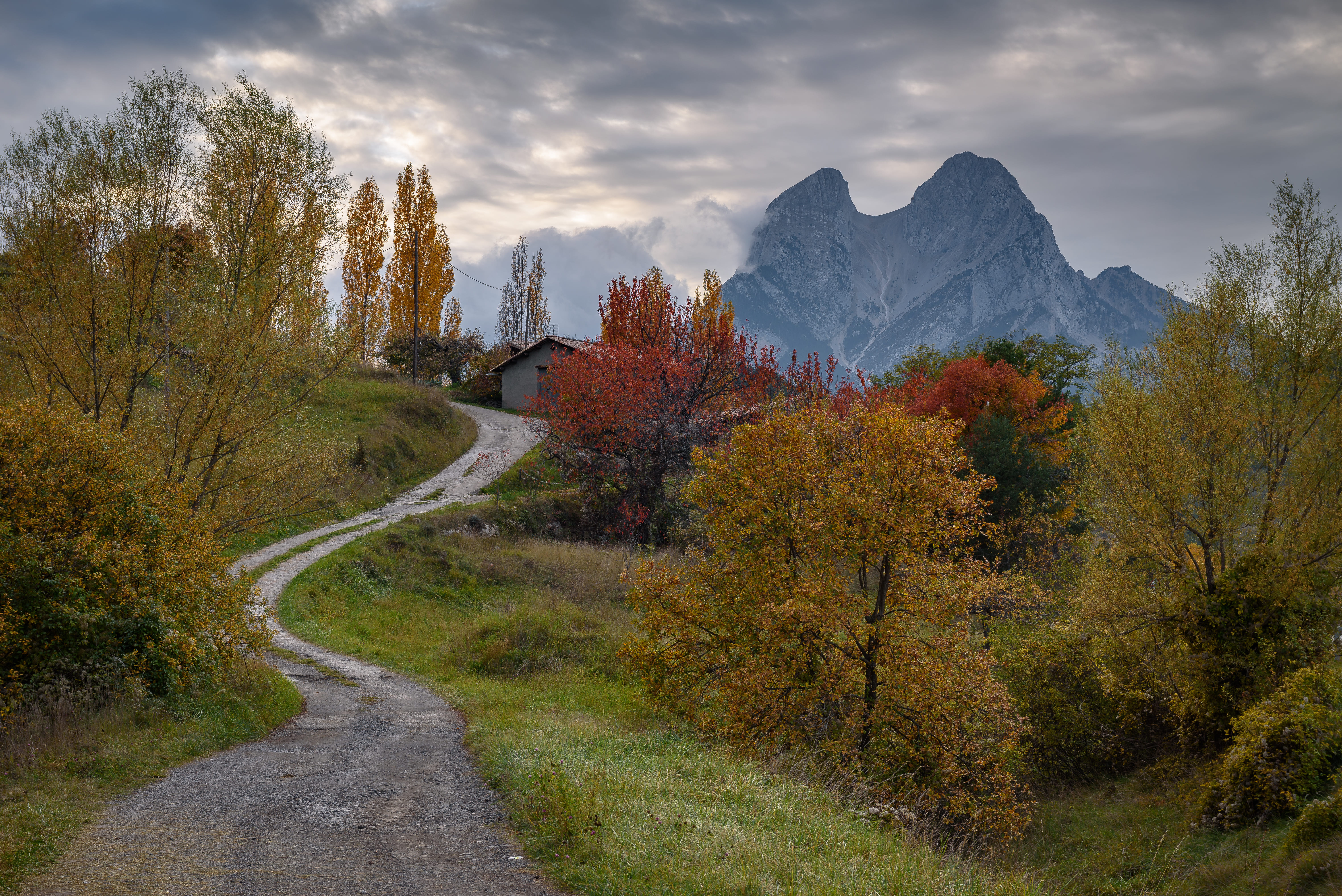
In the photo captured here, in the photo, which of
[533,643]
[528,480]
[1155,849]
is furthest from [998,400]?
[533,643]

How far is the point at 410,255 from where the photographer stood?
5669cm

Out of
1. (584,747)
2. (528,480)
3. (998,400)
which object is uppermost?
(998,400)

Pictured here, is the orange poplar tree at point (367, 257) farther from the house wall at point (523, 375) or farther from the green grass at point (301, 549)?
the green grass at point (301, 549)

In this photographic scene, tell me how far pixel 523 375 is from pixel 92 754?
45.9 m

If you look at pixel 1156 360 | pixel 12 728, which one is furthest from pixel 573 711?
pixel 1156 360

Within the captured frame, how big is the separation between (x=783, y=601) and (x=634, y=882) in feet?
21.5

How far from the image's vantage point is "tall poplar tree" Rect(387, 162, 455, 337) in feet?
185

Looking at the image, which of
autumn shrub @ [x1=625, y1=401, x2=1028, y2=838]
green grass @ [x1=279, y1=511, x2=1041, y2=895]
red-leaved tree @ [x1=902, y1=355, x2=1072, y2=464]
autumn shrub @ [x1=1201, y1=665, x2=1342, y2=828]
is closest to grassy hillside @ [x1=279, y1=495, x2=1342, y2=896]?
green grass @ [x1=279, y1=511, x2=1041, y2=895]

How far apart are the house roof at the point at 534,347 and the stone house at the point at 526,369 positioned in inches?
1.3

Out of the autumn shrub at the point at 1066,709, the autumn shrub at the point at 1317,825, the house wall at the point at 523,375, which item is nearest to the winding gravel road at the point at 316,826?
the autumn shrub at the point at 1317,825

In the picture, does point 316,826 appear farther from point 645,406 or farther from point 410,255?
point 410,255

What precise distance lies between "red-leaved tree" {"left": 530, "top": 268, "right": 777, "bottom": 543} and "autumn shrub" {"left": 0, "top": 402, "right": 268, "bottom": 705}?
18.3 m

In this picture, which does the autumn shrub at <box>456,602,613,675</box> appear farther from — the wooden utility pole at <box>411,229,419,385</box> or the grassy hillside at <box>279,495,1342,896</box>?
the wooden utility pole at <box>411,229,419,385</box>

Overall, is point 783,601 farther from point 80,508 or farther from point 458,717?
point 80,508
